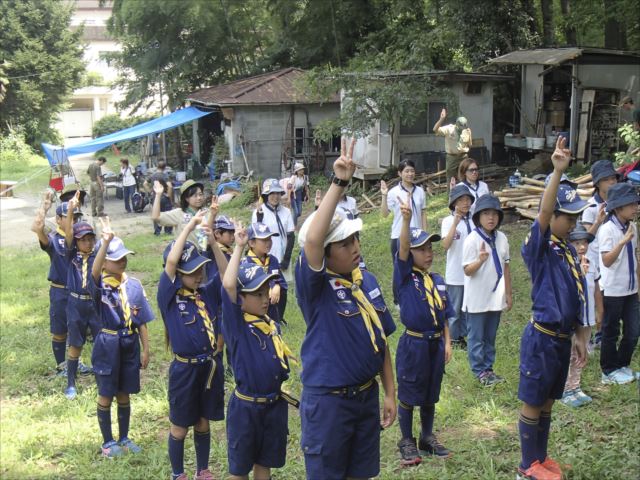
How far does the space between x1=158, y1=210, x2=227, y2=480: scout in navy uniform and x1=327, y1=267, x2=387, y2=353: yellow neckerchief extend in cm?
162

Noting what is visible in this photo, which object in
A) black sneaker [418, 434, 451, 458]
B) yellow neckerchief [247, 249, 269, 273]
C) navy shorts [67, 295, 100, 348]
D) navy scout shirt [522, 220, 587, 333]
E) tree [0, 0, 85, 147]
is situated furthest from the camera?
tree [0, 0, 85, 147]

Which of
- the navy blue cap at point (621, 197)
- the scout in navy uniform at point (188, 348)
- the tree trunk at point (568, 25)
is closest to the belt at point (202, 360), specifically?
the scout in navy uniform at point (188, 348)

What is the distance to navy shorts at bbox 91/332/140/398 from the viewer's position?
6.18m

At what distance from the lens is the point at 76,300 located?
7984mm

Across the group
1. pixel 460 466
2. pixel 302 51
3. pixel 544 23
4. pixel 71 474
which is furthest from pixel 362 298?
pixel 302 51

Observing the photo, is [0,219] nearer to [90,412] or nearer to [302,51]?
[302,51]

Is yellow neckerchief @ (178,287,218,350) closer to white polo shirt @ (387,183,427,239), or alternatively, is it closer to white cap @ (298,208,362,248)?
white cap @ (298,208,362,248)

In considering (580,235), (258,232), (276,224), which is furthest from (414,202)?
(580,235)

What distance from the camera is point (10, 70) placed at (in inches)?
1478

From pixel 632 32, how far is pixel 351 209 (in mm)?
17653

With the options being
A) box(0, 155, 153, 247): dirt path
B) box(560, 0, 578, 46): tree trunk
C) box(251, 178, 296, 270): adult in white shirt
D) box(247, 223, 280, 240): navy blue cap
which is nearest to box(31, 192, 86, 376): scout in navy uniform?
box(247, 223, 280, 240): navy blue cap

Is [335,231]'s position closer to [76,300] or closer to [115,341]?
[115,341]

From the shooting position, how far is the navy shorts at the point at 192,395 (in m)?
5.44

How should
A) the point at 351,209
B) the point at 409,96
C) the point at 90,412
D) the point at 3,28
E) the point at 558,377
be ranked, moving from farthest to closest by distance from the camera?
the point at 3,28 → the point at 409,96 → the point at 351,209 → the point at 90,412 → the point at 558,377
